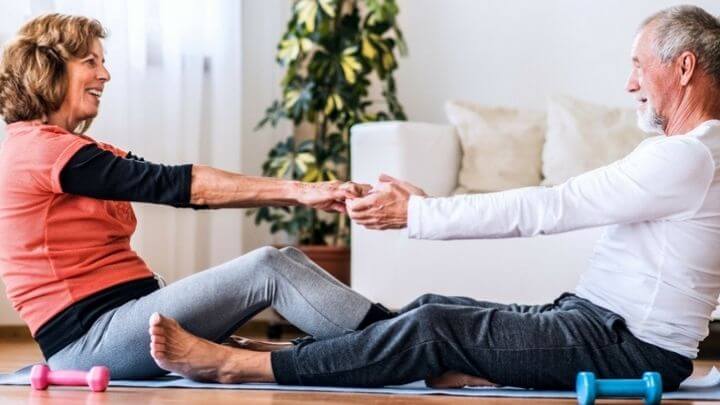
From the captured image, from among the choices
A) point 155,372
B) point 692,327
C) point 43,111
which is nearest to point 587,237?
point 692,327

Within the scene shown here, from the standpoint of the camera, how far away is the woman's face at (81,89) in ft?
7.45

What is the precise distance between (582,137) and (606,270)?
1.83 meters

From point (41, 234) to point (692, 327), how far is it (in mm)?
1308

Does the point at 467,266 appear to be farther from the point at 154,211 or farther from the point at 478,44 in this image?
the point at 478,44

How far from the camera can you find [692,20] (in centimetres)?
207

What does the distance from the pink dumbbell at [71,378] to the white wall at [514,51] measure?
2901 millimetres

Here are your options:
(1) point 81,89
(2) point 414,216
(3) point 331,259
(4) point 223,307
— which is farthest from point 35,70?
(3) point 331,259

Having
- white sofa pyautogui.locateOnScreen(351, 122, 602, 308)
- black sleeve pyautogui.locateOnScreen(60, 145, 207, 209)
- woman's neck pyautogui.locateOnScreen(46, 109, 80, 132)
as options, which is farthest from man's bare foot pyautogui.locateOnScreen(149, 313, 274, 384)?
white sofa pyautogui.locateOnScreen(351, 122, 602, 308)

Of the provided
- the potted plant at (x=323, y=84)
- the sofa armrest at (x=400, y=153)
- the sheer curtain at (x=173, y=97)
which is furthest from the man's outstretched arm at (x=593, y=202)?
the potted plant at (x=323, y=84)

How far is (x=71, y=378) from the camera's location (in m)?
2.18

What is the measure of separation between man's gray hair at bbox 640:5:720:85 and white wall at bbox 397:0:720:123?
2.56 metres

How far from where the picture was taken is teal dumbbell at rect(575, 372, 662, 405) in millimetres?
1924

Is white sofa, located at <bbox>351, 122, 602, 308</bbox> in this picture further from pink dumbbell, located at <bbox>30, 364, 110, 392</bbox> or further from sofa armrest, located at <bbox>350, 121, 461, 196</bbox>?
pink dumbbell, located at <bbox>30, 364, 110, 392</bbox>

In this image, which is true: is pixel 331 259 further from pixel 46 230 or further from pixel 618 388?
pixel 618 388
